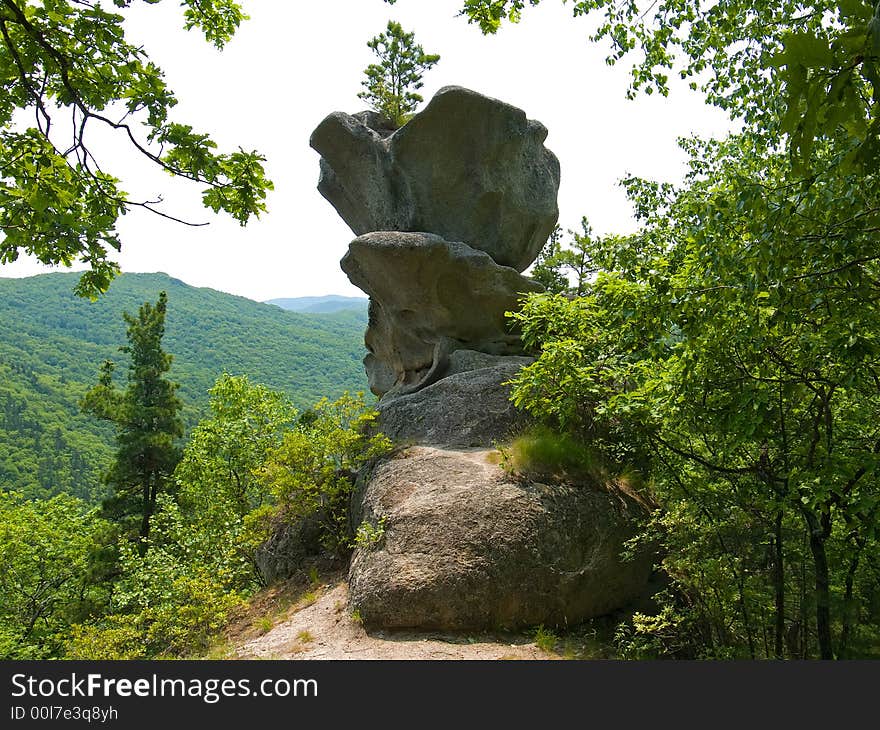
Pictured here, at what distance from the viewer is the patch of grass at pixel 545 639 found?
7.69 metres

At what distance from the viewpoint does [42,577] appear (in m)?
20.5

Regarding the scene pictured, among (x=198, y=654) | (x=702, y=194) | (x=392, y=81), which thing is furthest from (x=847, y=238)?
(x=392, y=81)

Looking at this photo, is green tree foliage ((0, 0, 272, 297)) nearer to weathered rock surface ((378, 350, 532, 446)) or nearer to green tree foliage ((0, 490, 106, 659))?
weathered rock surface ((378, 350, 532, 446))

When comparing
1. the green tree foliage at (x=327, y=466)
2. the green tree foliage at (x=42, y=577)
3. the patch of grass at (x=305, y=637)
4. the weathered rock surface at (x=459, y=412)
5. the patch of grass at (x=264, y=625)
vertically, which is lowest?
the green tree foliage at (x=42, y=577)

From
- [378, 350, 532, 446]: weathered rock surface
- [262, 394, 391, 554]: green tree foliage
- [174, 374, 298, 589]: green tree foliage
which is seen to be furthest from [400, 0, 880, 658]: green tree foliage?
[174, 374, 298, 589]: green tree foliage

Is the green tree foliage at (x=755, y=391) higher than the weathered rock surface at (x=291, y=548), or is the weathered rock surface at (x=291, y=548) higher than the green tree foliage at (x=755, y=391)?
the green tree foliage at (x=755, y=391)

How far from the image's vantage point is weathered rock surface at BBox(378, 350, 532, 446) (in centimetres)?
1079

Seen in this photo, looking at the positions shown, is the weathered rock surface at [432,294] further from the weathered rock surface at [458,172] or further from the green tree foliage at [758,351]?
the green tree foliage at [758,351]

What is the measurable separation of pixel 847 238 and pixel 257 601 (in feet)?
32.2

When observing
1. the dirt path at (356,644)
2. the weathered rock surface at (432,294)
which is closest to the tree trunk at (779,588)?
the dirt path at (356,644)

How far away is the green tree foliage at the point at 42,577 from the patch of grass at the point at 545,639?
16.0 metres

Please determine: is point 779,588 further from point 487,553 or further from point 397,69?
point 397,69

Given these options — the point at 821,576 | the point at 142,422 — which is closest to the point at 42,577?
the point at 142,422

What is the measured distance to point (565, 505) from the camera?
9.05 metres
